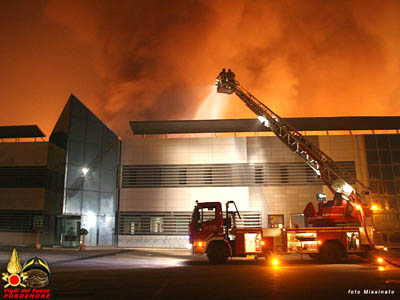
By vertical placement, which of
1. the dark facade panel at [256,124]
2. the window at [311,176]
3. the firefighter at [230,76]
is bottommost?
the window at [311,176]

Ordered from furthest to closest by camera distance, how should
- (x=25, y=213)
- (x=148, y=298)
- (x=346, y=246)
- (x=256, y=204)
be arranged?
(x=25, y=213) < (x=256, y=204) < (x=346, y=246) < (x=148, y=298)

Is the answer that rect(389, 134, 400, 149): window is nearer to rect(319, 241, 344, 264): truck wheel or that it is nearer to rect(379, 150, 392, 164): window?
rect(379, 150, 392, 164): window

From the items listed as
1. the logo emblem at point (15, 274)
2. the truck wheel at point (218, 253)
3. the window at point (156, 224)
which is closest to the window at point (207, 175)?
the window at point (156, 224)

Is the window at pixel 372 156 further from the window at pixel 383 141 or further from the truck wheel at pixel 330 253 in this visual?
the truck wheel at pixel 330 253

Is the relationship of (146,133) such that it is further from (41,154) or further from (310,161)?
(310,161)

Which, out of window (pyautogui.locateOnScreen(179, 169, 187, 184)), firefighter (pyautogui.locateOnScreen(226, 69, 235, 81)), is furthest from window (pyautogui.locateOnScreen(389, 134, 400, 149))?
window (pyautogui.locateOnScreen(179, 169, 187, 184))

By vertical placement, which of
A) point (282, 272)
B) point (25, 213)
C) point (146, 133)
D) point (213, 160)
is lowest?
point (282, 272)

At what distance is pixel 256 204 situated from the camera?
25359mm

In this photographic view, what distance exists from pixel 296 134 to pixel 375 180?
1190 cm

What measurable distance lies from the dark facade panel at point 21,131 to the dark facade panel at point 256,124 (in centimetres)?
927

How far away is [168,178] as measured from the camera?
1045 inches

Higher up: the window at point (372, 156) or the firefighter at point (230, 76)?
the firefighter at point (230, 76)

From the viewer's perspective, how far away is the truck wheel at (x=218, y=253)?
1464 cm

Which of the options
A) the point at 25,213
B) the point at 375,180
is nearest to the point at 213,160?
the point at 375,180
